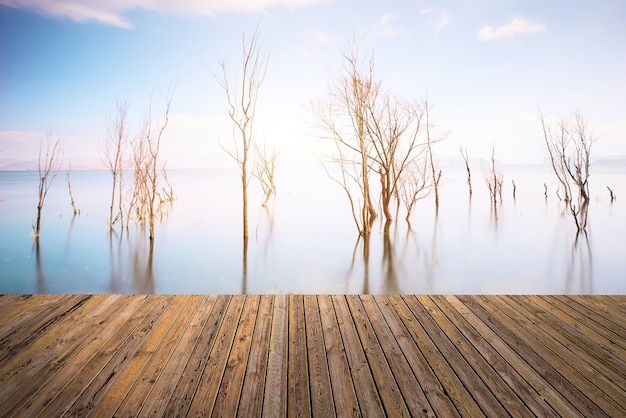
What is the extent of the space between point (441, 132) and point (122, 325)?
7.44 meters

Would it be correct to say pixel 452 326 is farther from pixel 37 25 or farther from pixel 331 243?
pixel 37 25

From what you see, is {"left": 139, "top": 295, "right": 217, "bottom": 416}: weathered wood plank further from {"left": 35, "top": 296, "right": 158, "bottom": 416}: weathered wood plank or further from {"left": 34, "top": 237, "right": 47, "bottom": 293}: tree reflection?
{"left": 34, "top": 237, "right": 47, "bottom": 293}: tree reflection

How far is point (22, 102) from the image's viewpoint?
984 centimetres

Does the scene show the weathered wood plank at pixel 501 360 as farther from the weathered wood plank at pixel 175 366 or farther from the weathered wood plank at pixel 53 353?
the weathered wood plank at pixel 53 353

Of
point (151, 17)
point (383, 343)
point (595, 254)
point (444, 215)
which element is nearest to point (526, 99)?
point (444, 215)

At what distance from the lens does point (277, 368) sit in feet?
5.49

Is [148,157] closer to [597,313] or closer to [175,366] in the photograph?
[175,366]

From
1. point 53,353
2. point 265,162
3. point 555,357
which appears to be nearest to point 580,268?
point 555,357

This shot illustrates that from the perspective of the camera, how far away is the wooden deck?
141 cm

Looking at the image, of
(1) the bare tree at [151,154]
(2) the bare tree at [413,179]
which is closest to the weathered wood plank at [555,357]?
(1) the bare tree at [151,154]

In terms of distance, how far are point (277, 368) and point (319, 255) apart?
167 inches

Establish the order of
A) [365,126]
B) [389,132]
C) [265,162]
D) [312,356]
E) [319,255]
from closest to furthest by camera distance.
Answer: [312,356], [319,255], [365,126], [389,132], [265,162]

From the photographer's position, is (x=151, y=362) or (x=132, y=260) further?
(x=132, y=260)

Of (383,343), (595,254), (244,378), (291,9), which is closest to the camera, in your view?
(244,378)
